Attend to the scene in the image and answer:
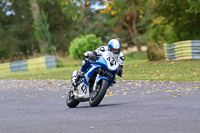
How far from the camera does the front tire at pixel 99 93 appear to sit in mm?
10055

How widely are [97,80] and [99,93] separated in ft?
1.01

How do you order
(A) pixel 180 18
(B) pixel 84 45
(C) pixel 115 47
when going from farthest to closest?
(B) pixel 84 45, (A) pixel 180 18, (C) pixel 115 47

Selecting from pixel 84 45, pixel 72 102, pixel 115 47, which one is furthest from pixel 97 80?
pixel 84 45

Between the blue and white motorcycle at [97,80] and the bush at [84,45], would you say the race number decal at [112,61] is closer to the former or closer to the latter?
the blue and white motorcycle at [97,80]

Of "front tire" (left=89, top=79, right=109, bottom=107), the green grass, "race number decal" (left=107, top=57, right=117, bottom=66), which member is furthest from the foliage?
"front tire" (left=89, top=79, right=109, bottom=107)

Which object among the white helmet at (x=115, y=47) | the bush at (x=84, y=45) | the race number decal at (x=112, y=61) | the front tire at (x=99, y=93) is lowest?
the bush at (x=84, y=45)

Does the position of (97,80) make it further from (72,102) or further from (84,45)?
(84,45)

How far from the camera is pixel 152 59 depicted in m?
34.1

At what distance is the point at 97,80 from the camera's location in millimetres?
10227

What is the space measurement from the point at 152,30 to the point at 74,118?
30293mm

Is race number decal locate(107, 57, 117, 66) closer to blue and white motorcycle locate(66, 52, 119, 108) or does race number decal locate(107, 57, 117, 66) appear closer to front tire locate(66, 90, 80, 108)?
blue and white motorcycle locate(66, 52, 119, 108)

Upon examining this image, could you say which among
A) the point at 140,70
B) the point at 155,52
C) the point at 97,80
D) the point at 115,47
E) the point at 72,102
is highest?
the point at 115,47

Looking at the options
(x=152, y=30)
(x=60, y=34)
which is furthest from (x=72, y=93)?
(x=60, y=34)

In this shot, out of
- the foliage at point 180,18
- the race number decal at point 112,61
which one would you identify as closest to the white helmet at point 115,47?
the race number decal at point 112,61
